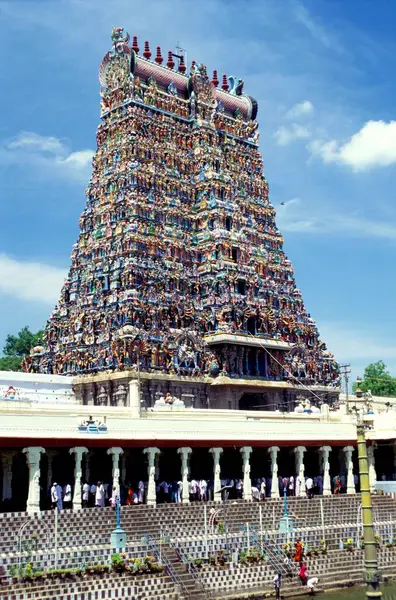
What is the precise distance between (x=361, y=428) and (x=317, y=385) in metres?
48.1

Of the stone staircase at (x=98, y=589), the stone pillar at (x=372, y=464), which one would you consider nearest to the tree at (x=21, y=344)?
the stone pillar at (x=372, y=464)

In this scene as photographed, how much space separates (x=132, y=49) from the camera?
63.5 m

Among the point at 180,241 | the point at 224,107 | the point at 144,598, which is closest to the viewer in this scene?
the point at 144,598

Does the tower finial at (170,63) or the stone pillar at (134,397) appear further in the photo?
the tower finial at (170,63)

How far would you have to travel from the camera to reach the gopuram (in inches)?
2170

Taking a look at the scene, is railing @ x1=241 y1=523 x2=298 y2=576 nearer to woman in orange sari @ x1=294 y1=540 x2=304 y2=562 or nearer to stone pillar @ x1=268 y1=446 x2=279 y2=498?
woman in orange sari @ x1=294 y1=540 x2=304 y2=562

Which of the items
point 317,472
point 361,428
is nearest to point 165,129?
point 317,472

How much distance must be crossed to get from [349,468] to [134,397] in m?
13.1

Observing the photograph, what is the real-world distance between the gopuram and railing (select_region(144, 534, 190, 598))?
2034 centimetres

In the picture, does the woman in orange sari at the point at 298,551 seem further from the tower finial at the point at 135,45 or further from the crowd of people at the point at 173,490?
the tower finial at the point at 135,45

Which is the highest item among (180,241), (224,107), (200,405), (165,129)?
(224,107)

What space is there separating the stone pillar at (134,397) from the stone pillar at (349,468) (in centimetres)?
1242

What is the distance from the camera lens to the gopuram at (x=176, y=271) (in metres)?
55.1

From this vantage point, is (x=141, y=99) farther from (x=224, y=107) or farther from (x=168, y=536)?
(x=168, y=536)
